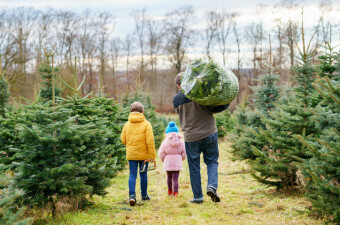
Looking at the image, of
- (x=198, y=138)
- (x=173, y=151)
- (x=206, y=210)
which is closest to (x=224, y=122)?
(x=173, y=151)

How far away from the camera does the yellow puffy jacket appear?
636 centimetres

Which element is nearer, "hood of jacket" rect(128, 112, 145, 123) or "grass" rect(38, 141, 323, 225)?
"grass" rect(38, 141, 323, 225)

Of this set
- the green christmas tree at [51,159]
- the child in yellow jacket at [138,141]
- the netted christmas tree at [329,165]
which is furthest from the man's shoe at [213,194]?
the green christmas tree at [51,159]

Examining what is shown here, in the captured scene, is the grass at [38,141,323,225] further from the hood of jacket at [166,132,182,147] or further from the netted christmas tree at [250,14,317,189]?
the hood of jacket at [166,132,182,147]

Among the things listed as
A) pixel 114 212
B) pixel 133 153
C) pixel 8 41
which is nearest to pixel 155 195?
pixel 133 153

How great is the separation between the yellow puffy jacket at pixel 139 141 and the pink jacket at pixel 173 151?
0.43 metres

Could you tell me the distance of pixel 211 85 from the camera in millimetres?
4980

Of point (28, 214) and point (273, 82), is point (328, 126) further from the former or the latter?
point (273, 82)

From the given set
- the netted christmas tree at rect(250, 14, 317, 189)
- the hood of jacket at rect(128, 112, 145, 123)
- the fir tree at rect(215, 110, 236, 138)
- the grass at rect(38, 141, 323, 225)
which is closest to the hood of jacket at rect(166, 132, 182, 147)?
the hood of jacket at rect(128, 112, 145, 123)

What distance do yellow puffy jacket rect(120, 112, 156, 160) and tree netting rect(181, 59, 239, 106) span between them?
1477 millimetres

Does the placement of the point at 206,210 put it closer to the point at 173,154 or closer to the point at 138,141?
the point at 173,154

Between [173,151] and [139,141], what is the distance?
2.52ft

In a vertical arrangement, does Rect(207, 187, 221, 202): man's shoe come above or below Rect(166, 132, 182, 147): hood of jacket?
below

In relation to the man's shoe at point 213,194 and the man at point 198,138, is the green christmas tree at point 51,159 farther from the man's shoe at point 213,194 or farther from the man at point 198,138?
the man's shoe at point 213,194
